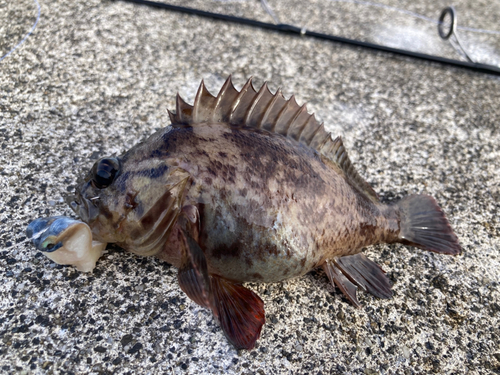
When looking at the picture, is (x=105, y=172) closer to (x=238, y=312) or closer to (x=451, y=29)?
(x=238, y=312)

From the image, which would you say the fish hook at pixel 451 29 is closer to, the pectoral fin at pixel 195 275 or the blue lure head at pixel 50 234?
the pectoral fin at pixel 195 275

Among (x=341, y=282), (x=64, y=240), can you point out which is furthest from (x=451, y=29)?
(x=64, y=240)

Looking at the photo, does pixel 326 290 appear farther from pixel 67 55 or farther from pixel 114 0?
pixel 114 0

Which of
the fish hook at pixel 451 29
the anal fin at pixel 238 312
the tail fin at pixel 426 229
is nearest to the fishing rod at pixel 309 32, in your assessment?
the fish hook at pixel 451 29

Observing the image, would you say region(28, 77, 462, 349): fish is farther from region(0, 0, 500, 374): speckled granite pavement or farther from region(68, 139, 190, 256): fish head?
region(0, 0, 500, 374): speckled granite pavement

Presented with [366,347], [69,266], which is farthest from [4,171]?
[366,347]

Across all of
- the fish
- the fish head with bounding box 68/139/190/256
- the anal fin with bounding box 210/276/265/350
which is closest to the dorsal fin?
the fish
